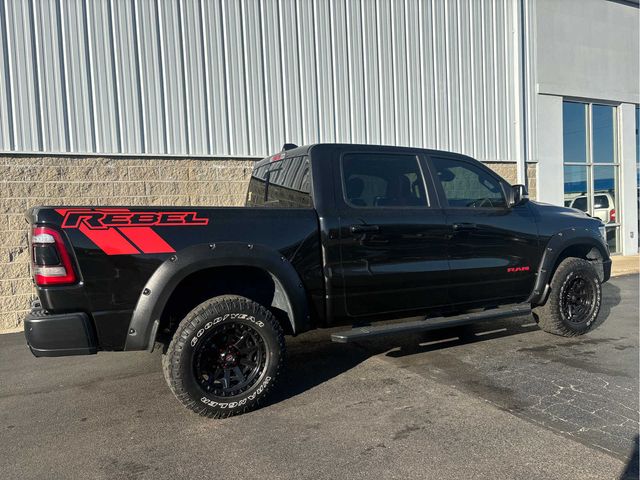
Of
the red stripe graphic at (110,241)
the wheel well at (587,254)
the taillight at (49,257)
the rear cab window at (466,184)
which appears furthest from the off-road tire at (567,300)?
the taillight at (49,257)

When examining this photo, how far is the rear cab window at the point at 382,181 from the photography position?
423 centimetres

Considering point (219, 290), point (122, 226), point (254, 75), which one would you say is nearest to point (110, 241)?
point (122, 226)

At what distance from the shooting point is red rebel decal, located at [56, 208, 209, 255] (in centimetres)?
321

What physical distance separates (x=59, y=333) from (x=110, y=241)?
2.24 ft

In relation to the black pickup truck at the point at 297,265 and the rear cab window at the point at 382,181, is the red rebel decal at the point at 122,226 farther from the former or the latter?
the rear cab window at the point at 382,181

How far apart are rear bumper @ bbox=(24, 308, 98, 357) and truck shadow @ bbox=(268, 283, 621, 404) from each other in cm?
150

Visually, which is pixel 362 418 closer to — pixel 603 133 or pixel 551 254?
pixel 551 254

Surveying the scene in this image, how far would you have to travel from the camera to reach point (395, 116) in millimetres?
9133

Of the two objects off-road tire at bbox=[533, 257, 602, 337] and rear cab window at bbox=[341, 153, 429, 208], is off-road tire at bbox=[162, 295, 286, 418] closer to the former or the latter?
rear cab window at bbox=[341, 153, 429, 208]

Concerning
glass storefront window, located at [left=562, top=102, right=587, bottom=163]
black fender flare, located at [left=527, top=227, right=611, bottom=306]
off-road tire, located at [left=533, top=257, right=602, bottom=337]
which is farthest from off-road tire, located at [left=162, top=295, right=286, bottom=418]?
glass storefront window, located at [left=562, top=102, right=587, bottom=163]

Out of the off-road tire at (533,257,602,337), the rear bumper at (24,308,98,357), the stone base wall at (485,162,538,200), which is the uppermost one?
the stone base wall at (485,162,538,200)

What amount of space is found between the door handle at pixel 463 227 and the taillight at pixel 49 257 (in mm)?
3225

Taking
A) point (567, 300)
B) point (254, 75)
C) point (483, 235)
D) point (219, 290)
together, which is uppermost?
point (254, 75)

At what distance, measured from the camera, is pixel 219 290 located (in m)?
3.88
